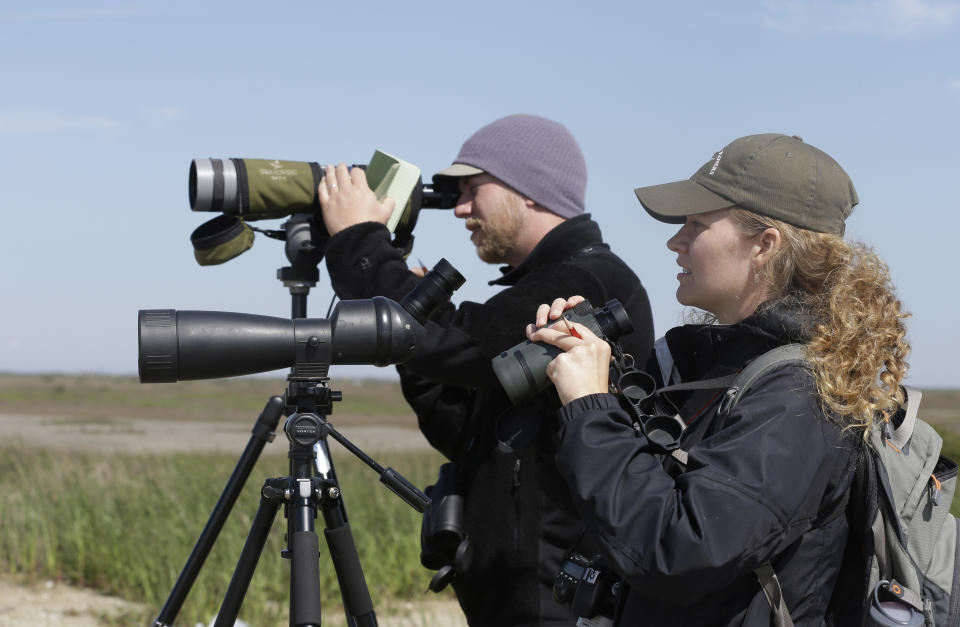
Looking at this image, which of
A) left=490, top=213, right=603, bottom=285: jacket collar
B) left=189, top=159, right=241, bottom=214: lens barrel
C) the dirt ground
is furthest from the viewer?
the dirt ground

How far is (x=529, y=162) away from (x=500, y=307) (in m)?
0.65

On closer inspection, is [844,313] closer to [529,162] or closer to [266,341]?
[266,341]

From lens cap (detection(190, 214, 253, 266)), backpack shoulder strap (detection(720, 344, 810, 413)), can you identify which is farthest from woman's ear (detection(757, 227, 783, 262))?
lens cap (detection(190, 214, 253, 266))

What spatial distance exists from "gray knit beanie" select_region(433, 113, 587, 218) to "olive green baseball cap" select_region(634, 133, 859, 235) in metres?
1.25

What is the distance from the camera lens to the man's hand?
319cm

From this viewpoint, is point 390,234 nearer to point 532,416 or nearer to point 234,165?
point 234,165

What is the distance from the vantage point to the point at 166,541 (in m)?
5.71

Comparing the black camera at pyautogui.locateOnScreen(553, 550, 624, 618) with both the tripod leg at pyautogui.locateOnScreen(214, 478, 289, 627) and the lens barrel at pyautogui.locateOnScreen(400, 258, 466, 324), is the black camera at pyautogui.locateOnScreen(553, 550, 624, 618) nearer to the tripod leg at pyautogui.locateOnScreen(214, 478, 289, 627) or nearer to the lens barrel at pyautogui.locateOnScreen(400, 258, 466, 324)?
the tripod leg at pyautogui.locateOnScreen(214, 478, 289, 627)

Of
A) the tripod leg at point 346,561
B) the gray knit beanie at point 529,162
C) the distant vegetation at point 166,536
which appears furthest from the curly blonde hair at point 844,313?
the distant vegetation at point 166,536

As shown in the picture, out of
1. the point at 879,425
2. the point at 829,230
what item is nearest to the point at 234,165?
the point at 829,230

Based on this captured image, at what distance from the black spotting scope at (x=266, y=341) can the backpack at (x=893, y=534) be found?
0.71m

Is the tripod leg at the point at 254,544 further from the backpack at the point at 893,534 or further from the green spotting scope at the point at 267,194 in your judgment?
the green spotting scope at the point at 267,194

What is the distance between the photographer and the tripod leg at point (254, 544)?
234 centimetres

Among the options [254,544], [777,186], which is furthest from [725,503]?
[254,544]
